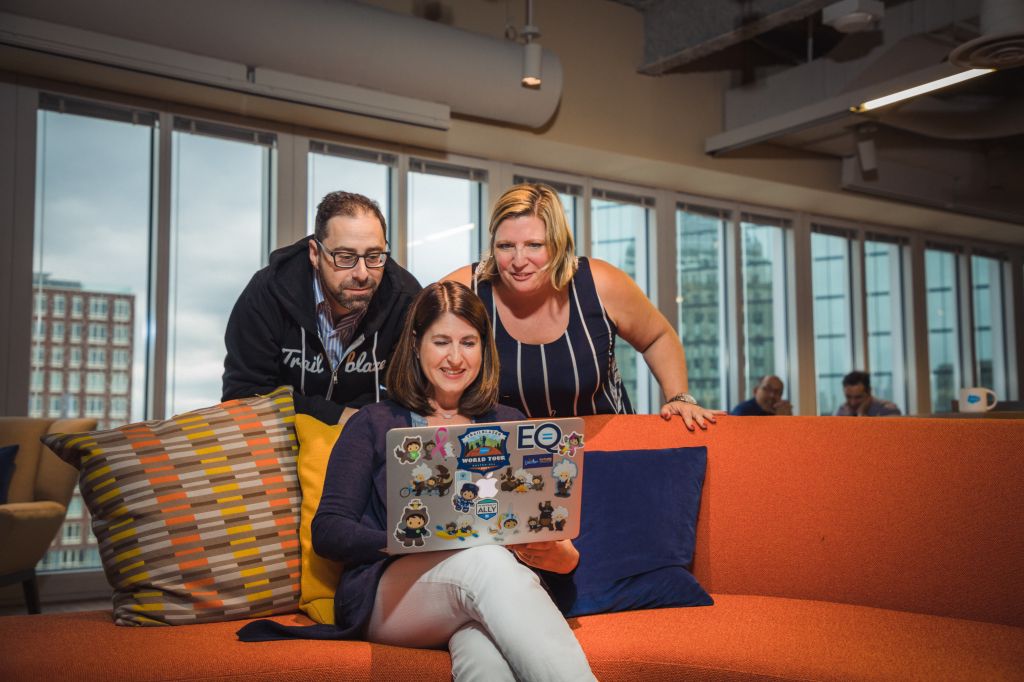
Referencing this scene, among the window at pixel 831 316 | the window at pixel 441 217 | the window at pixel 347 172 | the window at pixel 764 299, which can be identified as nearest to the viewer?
the window at pixel 347 172

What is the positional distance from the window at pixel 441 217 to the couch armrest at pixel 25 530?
102 inches

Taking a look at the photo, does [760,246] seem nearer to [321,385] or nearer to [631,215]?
→ [631,215]

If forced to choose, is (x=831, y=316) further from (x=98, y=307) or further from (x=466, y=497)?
(x=466, y=497)

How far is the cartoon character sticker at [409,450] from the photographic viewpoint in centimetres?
149

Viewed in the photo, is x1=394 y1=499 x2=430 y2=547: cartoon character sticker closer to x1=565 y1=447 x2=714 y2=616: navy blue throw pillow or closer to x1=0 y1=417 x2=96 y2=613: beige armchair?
x1=565 y1=447 x2=714 y2=616: navy blue throw pillow

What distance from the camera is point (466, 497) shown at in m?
1.52

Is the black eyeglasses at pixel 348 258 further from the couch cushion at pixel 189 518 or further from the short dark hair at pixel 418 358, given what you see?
the couch cushion at pixel 189 518

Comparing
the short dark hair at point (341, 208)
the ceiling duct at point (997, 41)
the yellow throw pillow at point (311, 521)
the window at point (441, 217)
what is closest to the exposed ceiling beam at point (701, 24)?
the ceiling duct at point (997, 41)

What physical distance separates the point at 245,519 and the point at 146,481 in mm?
227

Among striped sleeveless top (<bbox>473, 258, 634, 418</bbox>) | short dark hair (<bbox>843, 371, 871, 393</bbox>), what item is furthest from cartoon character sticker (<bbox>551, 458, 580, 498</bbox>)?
short dark hair (<bbox>843, 371, 871, 393</bbox>)

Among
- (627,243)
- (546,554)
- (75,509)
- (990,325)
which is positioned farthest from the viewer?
(990,325)

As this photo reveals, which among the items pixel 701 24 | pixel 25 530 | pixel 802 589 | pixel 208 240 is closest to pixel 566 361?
pixel 802 589

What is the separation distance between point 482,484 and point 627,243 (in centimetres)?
492

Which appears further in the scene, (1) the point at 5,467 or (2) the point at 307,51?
(2) the point at 307,51
